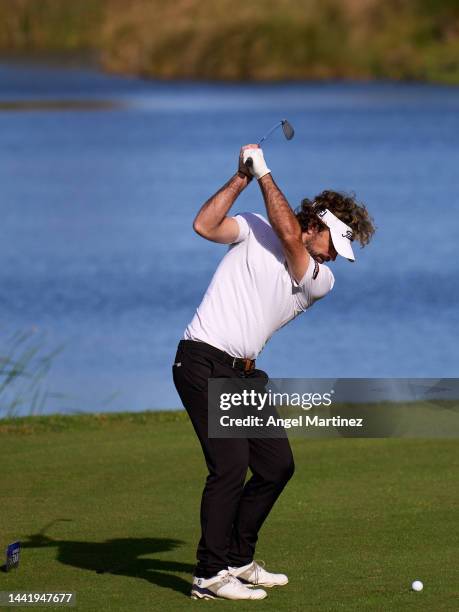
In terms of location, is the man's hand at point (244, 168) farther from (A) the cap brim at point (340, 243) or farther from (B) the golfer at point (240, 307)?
(A) the cap brim at point (340, 243)

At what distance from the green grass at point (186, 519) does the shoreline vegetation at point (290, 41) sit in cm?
8241

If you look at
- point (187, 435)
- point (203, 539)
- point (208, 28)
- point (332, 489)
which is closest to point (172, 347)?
point (187, 435)

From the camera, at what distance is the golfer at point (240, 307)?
7.20m

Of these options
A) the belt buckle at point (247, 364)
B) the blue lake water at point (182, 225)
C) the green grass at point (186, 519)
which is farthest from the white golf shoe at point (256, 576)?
the blue lake water at point (182, 225)

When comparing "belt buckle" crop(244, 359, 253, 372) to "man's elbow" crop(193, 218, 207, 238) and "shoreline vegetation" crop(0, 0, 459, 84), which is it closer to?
"man's elbow" crop(193, 218, 207, 238)

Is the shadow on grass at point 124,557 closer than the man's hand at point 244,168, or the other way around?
the man's hand at point 244,168

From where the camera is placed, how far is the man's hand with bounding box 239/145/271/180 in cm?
712

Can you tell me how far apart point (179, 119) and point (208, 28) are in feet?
101

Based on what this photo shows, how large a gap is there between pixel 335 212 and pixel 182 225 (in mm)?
30784

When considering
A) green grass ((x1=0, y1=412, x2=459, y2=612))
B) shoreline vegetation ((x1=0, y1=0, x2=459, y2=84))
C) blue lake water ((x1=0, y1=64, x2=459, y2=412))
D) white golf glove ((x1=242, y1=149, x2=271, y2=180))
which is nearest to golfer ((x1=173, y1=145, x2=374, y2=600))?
white golf glove ((x1=242, y1=149, x2=271, y2=180))

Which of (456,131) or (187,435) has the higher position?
(456,131)

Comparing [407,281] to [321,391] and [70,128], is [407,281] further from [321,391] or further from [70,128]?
[70,128]

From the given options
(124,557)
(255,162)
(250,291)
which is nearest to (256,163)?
(255,162)

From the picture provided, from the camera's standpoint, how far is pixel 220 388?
7262 mm
